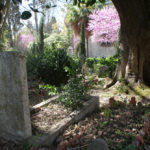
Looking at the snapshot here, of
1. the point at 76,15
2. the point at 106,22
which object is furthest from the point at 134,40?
the point at 76,15

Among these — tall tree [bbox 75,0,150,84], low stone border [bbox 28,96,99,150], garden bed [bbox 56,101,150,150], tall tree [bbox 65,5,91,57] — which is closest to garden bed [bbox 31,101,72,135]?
low stone border [bbox 28,96,99,150]

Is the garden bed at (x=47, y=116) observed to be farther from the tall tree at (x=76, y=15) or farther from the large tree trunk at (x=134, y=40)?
the tall tree at (x=76, y=15)

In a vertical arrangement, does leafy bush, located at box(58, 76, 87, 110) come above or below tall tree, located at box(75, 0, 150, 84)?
below

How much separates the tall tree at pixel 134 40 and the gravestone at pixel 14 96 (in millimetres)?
3109

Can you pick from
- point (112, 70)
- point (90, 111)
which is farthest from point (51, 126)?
point (112, 70)

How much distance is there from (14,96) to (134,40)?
3.91 meters

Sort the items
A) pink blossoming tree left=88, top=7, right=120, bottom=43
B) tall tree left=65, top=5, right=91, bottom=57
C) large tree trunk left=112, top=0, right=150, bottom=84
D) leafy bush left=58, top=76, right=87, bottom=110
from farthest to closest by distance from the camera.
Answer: tall tree left=65, top=5, right=91, bottom=57, pink blossoming tree left=88, top=7, right=120, bottom=43, large tree trunk left=112, top=0, right=150, bottom=84, leafy bush left=58, top=76, right=87, bottom=110

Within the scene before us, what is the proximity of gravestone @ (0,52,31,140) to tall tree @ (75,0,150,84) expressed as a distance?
3.11 metres

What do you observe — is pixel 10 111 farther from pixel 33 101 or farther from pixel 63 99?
pixel 33 101

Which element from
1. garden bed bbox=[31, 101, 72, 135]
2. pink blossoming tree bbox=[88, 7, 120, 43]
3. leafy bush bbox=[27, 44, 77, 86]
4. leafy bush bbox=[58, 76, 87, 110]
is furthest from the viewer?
pink blossoming tree bbox=[88, 7, 120, 43]

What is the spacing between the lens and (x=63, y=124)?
2.62 meters

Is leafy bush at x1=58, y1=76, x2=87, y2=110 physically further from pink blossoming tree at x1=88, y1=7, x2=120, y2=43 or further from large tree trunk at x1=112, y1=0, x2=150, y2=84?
pink blossoming tree at x1=88, y1=7, x2=120, y2=43

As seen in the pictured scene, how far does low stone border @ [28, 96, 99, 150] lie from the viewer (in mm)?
2104

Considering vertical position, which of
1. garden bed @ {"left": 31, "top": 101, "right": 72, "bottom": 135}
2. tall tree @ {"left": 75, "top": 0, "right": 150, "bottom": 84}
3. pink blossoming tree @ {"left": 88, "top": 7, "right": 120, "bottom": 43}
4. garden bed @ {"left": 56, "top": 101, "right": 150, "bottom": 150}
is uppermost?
pink blossoming tree @ {"left": 88, "top": 7, "right": 120, "bottom": 43}
